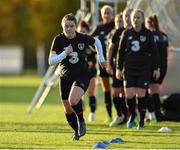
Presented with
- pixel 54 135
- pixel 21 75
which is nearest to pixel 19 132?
pixel 54 135

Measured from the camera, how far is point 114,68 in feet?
58.1

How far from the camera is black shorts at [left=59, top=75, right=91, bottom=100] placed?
14398 millimetres

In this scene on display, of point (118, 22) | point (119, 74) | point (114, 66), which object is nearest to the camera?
point (119, 74)

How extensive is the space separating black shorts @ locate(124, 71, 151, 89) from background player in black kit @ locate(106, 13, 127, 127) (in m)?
0.63

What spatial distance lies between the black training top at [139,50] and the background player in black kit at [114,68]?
0.68 m

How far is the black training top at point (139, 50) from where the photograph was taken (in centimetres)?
1620

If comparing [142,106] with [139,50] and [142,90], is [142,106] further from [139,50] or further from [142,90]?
[139,50]

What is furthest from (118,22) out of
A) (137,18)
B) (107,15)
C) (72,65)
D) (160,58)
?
(72,65)

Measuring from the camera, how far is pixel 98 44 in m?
14.7

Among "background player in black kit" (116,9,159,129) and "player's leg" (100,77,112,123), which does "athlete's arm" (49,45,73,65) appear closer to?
"background player in black kit" (116,9,159,129)

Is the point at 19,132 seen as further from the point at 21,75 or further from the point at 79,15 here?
the point at 21,75

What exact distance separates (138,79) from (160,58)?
6.58ft

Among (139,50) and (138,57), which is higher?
(139,50)

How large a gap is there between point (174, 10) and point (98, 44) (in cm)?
545
